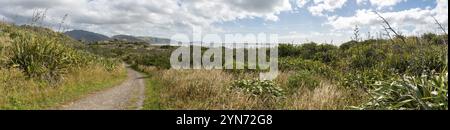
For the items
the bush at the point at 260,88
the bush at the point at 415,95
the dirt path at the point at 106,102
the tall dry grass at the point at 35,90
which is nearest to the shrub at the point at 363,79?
the bush at the point at 260,88

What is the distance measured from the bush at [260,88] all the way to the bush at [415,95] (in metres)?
3.90

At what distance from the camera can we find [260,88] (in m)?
11.5

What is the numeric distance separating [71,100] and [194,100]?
363cm

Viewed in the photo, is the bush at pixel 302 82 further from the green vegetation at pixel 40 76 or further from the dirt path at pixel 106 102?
the green vegetation at pixel 40 76

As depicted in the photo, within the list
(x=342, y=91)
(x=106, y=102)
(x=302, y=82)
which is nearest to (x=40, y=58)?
(x=106, y=102)

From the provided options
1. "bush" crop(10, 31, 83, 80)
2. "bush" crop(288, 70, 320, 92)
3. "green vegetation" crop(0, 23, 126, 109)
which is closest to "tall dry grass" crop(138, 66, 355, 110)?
"bush" crop(288, 70, 320, 92)

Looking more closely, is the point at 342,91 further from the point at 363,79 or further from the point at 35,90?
the point at 35,90

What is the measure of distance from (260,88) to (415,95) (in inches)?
199

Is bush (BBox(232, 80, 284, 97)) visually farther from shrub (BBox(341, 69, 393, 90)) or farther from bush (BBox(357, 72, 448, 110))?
bush (BBox(357, 72, 448, 110))

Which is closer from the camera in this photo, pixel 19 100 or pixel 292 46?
pixel 19 100
